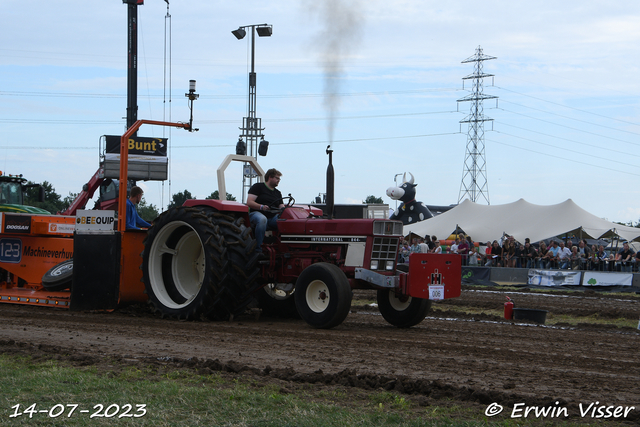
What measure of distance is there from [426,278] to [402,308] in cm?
86

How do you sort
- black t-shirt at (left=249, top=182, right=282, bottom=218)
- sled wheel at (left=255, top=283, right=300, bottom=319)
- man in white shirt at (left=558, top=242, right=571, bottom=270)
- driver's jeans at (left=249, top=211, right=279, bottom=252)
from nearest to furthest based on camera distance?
driver's jeans at (left=249, top=211, right=279, bottom=252), black t-shirt at (left=249, top=182, right=282, bottom=218), sled wheel at (left=255, top=283, right=300, bottom=319), man in white shirt at (left=558, top=242, right=571, bottom=270)

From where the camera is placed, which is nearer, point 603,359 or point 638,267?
point 603,359

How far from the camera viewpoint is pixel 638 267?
19.8m

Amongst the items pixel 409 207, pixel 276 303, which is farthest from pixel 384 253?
pixel 409 207

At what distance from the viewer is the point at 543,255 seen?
22.5 meters

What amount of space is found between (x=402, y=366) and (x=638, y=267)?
16.4 meters

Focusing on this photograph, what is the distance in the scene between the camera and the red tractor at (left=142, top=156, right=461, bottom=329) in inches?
330

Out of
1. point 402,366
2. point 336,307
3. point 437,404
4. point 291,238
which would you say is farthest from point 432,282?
point 437,404

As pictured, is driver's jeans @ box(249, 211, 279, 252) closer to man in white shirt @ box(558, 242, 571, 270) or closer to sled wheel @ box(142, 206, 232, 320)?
sled wheel @ box(142, 206, 232, 320)

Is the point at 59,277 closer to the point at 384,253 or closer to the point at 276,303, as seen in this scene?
the point at 276,303

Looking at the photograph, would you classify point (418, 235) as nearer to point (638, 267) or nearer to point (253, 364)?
point (638, 267)

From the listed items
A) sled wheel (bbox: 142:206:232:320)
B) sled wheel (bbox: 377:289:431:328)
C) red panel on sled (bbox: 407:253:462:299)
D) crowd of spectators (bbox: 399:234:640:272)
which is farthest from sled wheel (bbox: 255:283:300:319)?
crowd of spectators (bbox: 399:234:640:272)

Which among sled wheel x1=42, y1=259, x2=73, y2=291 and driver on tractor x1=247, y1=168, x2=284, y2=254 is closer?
driver on tractor x1=247, y1=168, x2=284, y2=254

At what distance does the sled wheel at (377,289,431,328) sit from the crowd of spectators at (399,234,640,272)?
992 centimetres
